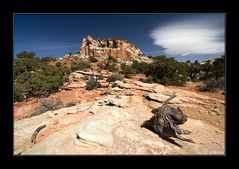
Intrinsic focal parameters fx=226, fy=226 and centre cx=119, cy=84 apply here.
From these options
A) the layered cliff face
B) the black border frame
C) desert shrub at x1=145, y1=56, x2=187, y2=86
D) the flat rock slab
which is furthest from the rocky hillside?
the layered cliff face

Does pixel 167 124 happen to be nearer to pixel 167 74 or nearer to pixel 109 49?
pixel 167 74

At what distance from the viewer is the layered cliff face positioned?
26078 millimetres

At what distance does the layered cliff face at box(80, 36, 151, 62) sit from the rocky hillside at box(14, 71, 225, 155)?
20.3 metres

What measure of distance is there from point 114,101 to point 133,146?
7.11 feet

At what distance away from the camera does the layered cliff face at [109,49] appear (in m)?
26.1

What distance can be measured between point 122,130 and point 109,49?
23.7 meters

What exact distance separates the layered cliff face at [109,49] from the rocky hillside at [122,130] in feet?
66.5

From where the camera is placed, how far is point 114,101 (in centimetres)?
511

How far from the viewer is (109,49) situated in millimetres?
26562
